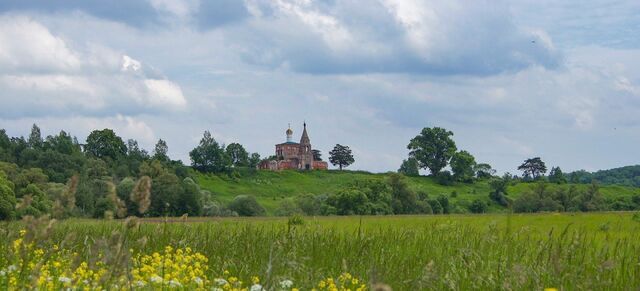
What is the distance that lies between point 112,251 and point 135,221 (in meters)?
0.25

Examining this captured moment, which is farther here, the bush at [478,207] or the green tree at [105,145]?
the green tree at [105,145]

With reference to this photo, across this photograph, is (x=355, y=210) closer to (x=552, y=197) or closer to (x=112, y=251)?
(x=552, y=197)

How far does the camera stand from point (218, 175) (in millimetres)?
139500

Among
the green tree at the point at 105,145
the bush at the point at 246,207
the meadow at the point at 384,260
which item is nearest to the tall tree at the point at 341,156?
the green tree at the point at 105,145

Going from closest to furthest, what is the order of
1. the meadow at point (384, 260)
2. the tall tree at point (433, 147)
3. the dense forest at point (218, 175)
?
the meadow at point (384, 260), the dense forest at point (218, 175), the tall tree at point (433, 147)

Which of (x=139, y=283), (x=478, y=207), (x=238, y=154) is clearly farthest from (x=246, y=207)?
(x=238, y=154)

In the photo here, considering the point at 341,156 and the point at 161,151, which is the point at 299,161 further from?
the point at 161,151

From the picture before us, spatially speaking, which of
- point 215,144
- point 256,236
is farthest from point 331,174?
point 256,236

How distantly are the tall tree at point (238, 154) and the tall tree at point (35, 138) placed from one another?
38443mm

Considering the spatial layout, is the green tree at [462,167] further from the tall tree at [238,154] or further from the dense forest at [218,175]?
the tall tree at [238,154]

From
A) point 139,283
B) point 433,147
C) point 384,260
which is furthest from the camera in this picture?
point 433,147

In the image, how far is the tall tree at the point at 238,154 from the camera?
15262 cm

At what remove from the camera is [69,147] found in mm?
114500

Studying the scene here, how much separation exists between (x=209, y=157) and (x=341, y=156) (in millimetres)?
49011
